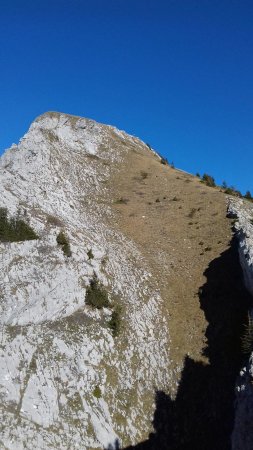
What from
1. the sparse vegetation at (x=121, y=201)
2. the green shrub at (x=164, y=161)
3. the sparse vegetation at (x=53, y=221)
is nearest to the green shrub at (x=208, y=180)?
the green shrub at (x=164, y=161)

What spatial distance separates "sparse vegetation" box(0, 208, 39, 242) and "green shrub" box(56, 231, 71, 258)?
2.31 m

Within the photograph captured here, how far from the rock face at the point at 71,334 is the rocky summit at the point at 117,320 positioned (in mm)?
98

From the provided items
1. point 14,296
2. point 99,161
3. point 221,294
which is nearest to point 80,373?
point 14,296

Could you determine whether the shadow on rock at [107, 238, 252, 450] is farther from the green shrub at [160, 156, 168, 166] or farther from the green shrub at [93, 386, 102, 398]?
the green shrub at [160, 156, 168, 166]

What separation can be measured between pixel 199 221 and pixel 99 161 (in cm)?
2476

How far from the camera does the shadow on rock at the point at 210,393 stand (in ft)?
107

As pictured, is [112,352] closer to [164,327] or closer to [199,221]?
[164,327]

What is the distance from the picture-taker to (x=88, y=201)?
60312 millimetres

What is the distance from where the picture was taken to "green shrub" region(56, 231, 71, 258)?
42.3m

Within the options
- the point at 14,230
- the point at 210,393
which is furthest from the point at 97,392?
the point at 14,230

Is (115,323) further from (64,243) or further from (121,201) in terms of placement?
(121,201)

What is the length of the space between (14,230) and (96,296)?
11.0 m

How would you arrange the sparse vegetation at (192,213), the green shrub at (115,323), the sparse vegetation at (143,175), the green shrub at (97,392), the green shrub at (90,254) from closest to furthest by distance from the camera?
1. the green shrub at (97,392)
2. the green shrub at (115,323)
3. the green shrub at (90,254)
4. the sparse vegetation at (192,213)
5. the sparse vegetation at (143,175)

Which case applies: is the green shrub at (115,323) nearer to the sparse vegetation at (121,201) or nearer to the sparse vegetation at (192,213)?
the sparse vegetation at (192,213)
